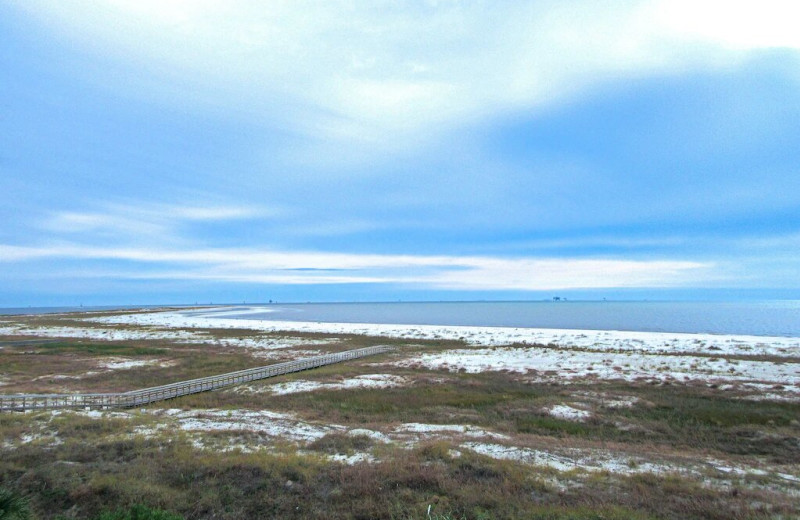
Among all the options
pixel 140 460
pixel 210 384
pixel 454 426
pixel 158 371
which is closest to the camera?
pixel 140 460

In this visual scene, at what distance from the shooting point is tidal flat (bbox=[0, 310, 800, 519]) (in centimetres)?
1066

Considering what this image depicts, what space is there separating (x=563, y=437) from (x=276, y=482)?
13405mm

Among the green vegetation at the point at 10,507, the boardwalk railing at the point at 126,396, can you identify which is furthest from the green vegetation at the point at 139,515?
the boardwalk railing at the point at 126,396

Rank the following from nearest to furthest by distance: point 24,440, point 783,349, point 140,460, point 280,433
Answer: point 140,460, point 24,440, point 280,433, point 783,349

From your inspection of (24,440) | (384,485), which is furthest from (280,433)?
(24,440)

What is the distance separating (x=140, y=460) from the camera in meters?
13.6

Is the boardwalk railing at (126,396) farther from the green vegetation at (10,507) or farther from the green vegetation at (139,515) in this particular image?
the green vegetation at (10,507)

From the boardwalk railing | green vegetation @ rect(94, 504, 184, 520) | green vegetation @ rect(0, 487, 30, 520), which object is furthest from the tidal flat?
green vegetation @ rect(0, 487, 30, 520)

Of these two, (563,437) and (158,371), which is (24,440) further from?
(158,371)

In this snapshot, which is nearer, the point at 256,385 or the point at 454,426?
the point at 454,426

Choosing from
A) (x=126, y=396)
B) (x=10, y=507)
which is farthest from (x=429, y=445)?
(x=126, y=396)

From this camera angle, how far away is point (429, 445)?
14.9 m

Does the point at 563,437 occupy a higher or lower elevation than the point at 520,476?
lower

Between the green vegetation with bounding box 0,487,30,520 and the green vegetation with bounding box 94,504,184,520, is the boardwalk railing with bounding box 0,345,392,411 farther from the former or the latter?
the green vegetation with bounding box 0,487,30,520
